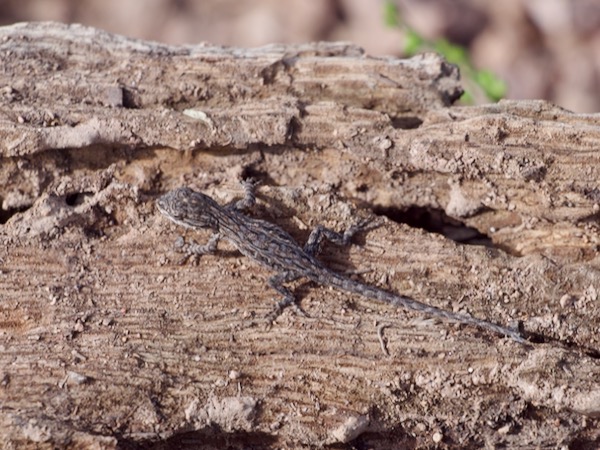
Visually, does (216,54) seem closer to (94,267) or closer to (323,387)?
(94,267)

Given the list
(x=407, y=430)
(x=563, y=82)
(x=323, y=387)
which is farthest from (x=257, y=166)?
(x=563, y=82)

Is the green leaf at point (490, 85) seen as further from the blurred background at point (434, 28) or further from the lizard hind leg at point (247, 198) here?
the lizard hind leg at point (247, 198)

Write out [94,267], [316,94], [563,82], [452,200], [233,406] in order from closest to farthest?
[233,406], [94,267], [452,200], [316,94], [563,82]

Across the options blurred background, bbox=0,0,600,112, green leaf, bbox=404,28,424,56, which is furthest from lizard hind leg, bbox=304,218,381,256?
blurred background, bbox=0,0,600,112

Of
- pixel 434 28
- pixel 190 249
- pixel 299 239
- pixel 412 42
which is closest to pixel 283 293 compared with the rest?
pixel 299 239

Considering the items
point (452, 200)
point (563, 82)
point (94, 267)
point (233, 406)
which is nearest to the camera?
point (233, 406)

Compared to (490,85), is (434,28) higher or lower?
higher

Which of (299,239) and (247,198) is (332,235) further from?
(247,198)
